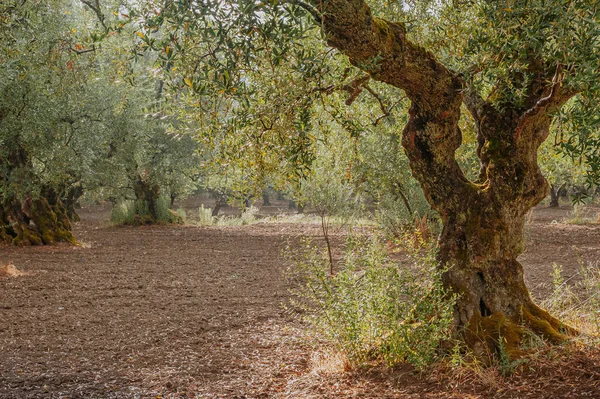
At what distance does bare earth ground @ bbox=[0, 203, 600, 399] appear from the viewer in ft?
17.8

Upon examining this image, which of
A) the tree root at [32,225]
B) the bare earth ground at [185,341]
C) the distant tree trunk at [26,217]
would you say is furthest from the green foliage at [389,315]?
the tree root at [32,225]

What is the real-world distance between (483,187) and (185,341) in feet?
13.8

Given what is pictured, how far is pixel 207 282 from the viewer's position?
1175 cm

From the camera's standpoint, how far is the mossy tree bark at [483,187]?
5.86 meters

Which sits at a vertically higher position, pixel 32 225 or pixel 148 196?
pixel 148 196

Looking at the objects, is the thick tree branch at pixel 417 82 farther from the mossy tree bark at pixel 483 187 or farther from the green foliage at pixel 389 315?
the green foliage at pixel 389 315

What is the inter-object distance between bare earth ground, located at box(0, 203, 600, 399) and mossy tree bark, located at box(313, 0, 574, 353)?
683mm

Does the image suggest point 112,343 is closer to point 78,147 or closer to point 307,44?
point 307,44

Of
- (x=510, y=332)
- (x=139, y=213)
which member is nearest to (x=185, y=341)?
(x=510, y=332)

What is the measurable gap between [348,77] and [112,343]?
15.1 ft

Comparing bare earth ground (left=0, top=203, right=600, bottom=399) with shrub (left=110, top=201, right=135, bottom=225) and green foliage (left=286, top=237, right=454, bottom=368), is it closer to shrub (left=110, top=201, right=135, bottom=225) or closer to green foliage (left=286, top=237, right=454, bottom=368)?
green foliage (left=286, top=237, right=454, bottom=368)

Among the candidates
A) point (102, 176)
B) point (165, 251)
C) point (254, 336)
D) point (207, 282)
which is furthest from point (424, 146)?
point (102, 176)

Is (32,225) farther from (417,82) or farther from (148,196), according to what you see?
(417,82)

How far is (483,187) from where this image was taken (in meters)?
6.33
